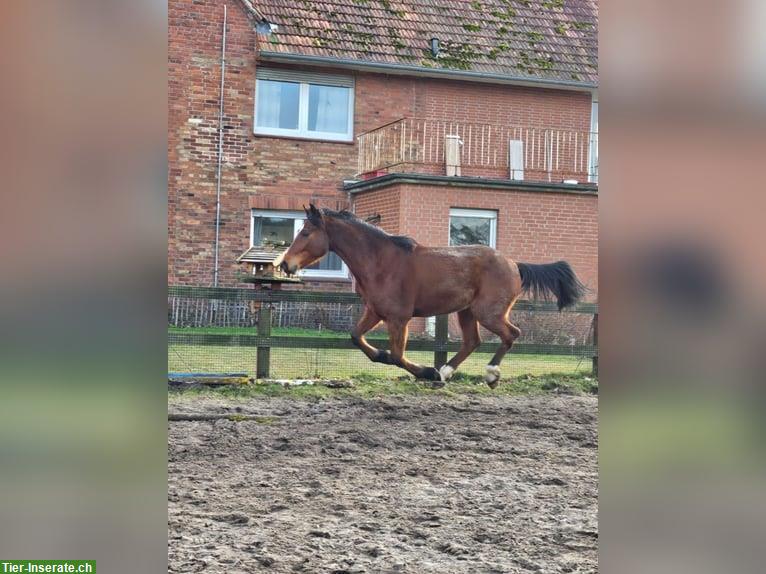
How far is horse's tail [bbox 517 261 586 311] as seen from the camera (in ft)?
27.3

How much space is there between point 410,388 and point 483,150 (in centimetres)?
788

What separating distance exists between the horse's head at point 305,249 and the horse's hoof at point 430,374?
4.84ft

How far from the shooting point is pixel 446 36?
15945mm

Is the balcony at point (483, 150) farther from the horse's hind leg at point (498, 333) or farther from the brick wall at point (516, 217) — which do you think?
the horse's hind leg at point (498, 333)

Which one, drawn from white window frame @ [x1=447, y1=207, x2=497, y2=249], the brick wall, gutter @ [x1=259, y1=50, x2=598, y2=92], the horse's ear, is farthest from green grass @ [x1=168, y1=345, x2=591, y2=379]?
gutter @ [x1=259, y1=50, x2=598, y2=92]

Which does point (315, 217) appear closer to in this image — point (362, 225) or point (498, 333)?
point (362, 225)

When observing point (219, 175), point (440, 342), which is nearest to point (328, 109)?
point (219, 175)

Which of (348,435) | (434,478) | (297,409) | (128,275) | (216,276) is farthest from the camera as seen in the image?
(216,276)

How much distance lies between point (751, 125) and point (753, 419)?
1.06ft

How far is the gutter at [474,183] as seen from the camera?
44.1 ft

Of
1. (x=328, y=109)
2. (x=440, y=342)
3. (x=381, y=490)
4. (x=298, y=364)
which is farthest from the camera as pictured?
(x=328, y=109)

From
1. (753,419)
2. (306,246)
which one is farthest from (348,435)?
(753,419)

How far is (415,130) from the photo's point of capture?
1502 cm

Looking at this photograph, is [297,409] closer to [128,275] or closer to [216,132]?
[128,275]
